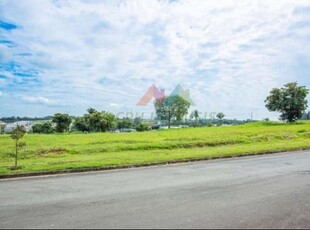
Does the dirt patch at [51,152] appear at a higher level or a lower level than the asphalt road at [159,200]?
higher

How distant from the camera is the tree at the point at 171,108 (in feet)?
311

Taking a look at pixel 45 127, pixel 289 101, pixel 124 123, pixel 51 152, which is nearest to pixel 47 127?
pixel 45 127

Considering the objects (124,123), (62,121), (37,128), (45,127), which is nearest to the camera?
(62,121)

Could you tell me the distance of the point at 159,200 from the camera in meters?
8.62

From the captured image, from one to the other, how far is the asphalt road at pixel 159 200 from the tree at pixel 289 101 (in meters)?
60.1

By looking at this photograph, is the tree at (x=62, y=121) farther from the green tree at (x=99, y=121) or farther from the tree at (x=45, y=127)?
the green tree at (x=99, y=121)

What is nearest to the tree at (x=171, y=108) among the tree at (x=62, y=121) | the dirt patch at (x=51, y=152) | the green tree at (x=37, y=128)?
the tree at (x=62, y=121)

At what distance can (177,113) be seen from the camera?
9512cm

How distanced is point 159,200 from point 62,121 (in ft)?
249

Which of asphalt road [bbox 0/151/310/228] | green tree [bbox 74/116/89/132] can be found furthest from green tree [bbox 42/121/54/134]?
asphalt road [bbox 0/151/310/228]

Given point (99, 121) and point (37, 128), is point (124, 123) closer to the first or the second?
point (37, 128)

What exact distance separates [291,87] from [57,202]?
229 ft

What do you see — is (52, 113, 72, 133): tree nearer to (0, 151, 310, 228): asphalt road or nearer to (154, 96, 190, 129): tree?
(154, 96, 190, 129): tree

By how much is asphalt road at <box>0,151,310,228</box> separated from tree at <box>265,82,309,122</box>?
60.1m
